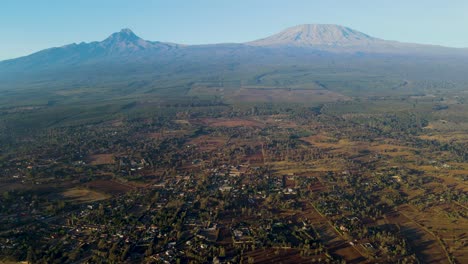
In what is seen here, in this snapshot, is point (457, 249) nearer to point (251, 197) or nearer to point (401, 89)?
point (251, 197)

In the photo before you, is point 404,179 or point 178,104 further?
point 178,104

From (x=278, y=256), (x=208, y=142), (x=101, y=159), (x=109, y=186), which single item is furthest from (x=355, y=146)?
(x=101, y=159)

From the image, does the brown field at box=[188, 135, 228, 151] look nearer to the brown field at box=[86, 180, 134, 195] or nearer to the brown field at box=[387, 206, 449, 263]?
the brown field at box=[86, 180, 134, 195]

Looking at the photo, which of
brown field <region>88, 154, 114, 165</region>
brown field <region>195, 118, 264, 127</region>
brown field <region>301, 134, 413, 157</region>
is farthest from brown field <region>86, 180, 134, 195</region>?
brown field <region>195, 118, 264, 127</region>

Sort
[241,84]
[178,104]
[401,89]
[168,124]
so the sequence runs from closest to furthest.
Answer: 1. [168,124]
2. [178,104]
3. [401,89]
4. [241,84]

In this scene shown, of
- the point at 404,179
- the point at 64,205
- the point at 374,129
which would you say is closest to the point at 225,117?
the point at 374,129

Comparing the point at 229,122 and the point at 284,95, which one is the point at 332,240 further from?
the point at 284,95
